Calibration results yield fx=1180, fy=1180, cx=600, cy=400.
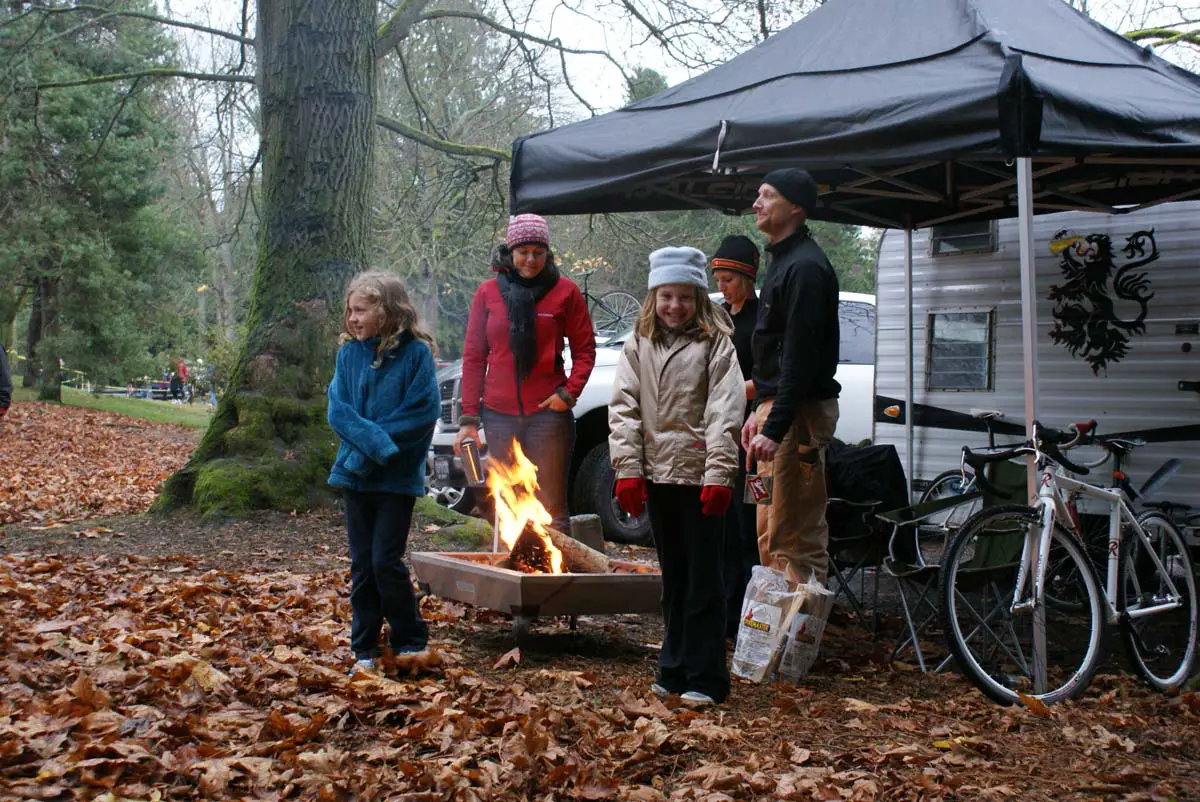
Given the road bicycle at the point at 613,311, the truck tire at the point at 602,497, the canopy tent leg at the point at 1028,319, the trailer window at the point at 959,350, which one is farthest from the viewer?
the road bicycle at the point at 613,311

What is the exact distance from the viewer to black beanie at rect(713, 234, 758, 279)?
6148mm

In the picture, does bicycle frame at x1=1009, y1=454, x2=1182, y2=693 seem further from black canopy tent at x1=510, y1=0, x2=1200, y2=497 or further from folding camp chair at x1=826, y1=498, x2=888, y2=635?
folding camp chair at x1=826, y1=498, x2=888, y2=635

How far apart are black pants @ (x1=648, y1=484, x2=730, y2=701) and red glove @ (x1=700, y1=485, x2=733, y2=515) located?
21 centimetres

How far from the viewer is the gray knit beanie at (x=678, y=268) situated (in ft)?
15.4

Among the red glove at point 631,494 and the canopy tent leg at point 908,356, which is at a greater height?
the canopy tent leg at point 908,356

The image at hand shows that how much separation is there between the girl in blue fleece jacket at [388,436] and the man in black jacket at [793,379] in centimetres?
146

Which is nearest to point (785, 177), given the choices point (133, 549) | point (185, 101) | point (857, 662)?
point (857, 662)

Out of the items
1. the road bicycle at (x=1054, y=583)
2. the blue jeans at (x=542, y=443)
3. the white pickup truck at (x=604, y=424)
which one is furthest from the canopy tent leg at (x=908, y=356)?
the blue jeans at (x=542, y=443)

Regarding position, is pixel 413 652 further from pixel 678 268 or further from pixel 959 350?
pixel 959 350

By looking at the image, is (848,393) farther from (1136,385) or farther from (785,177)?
(785,177)

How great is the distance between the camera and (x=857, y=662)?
582 cm

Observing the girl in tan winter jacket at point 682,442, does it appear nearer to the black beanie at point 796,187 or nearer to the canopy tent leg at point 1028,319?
the black beanie at point 796,187

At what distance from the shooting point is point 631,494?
4566 mm

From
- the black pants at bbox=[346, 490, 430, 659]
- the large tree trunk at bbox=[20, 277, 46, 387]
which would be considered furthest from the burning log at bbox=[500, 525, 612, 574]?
the large tree trunk at bbox=[20, 277, 46, 387]
